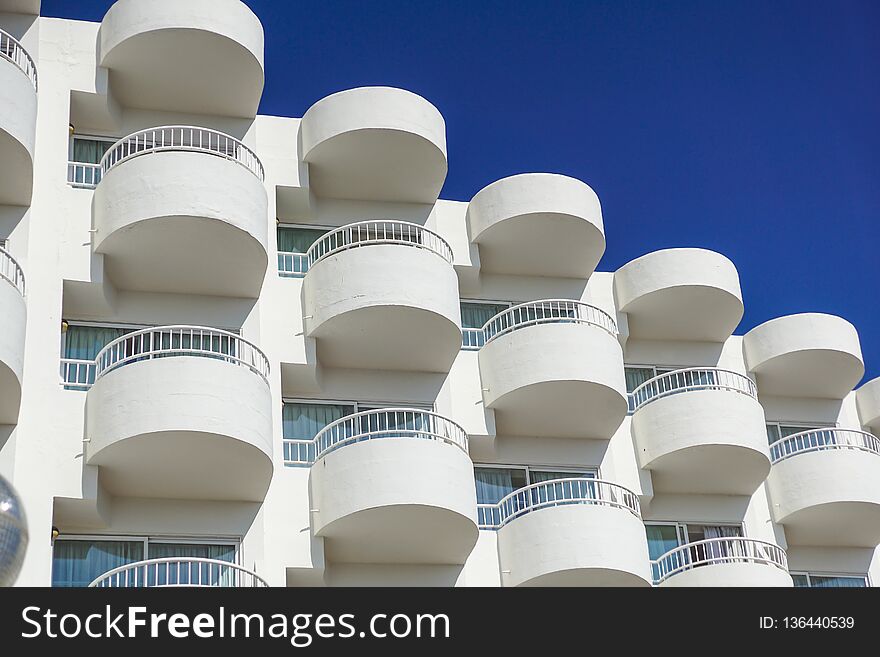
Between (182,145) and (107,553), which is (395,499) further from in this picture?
(182,145)

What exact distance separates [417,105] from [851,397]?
11868 millimetres

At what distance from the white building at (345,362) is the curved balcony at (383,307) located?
5 cm

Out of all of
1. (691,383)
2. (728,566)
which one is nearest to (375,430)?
(728,566)

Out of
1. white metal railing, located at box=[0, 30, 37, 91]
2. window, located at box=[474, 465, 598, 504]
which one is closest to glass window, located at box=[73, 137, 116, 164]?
white metal railing, located at box=[0, 30, 37, 91]

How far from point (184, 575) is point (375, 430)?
4.57 metres

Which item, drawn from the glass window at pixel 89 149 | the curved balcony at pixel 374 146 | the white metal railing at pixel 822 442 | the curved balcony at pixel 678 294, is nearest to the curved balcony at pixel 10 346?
the glass window at pixel 89 149

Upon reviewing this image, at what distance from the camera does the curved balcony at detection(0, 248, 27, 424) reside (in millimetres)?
19969

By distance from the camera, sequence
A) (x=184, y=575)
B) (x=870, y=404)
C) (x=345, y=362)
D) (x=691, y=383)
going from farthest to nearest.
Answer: (x=870, y=404), (x=691, y=383), (x=345, y=362), (x=184, y=575)

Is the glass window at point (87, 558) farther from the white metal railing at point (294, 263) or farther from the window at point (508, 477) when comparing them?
the window at point (508, 477)

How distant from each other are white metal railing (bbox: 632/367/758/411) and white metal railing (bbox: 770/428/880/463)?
1204 millimetres

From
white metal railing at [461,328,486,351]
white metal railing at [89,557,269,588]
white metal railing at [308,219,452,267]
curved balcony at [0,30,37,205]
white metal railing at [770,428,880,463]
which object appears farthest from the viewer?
white metal railing at [770,428,880,463]

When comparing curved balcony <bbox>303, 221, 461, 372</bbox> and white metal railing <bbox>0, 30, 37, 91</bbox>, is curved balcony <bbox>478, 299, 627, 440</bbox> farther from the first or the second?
white metal railing <bbox>0, 30, 37, 91</bbox>

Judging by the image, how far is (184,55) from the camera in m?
24.6

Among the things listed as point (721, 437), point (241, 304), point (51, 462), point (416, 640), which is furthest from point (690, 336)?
point (416, 640)
